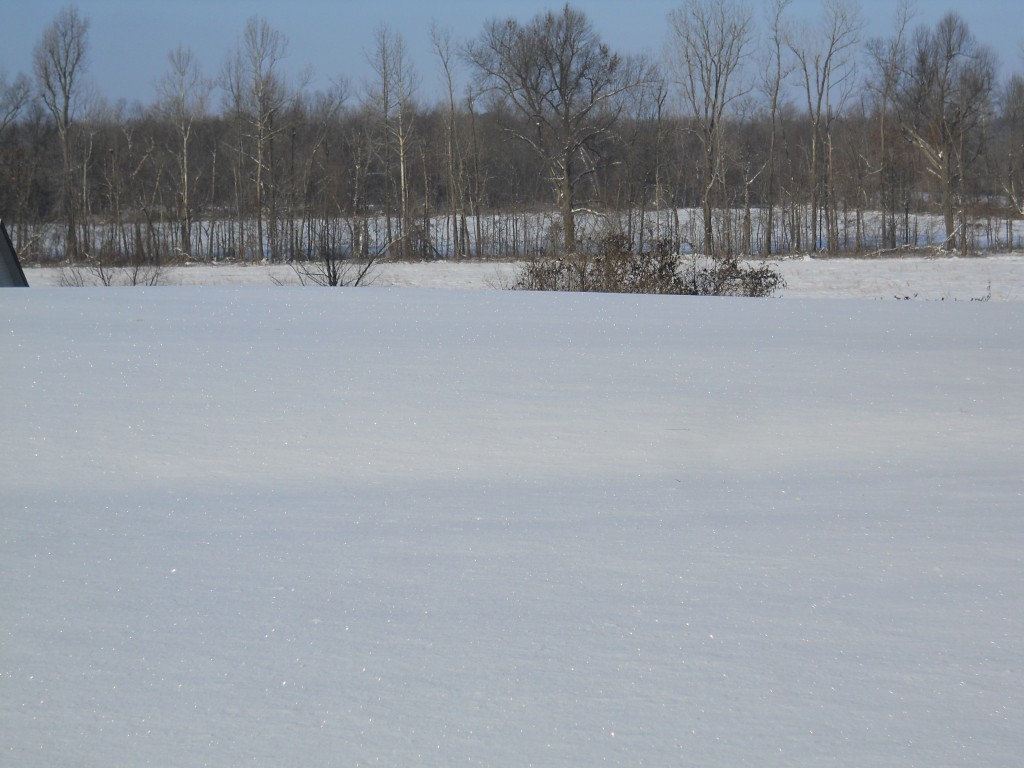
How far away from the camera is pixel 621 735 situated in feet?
6.21

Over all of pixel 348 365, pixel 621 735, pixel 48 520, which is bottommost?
pixel 621 735

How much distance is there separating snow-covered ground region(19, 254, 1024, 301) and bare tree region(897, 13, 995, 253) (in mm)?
6965

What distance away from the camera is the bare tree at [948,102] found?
32.5 metres

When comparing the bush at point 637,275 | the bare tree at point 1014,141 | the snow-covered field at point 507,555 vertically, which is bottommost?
the snow-covered field at point 507,555

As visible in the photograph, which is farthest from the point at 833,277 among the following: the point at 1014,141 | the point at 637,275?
the point at 1014,141

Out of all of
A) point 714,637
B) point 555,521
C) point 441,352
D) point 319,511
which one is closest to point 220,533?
point 319,511

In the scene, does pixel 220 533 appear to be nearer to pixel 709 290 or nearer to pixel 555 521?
pixel 555 521

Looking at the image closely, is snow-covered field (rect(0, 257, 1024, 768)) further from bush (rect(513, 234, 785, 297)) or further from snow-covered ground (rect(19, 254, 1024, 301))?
snow-covered ground (rect(19, 254, 1024, 301))

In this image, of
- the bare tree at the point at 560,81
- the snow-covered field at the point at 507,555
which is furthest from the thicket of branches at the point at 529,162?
the snow-covered field at the point at 507,555

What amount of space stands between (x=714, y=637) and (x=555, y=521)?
0.98 meters

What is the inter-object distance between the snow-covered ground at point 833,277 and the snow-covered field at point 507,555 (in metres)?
10.7

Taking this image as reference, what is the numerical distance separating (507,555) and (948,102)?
35.2 m

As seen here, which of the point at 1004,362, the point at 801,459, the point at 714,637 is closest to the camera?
the point at 714,637

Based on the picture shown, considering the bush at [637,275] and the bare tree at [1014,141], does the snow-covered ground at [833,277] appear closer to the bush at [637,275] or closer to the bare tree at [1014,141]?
the bush at [637,275]
